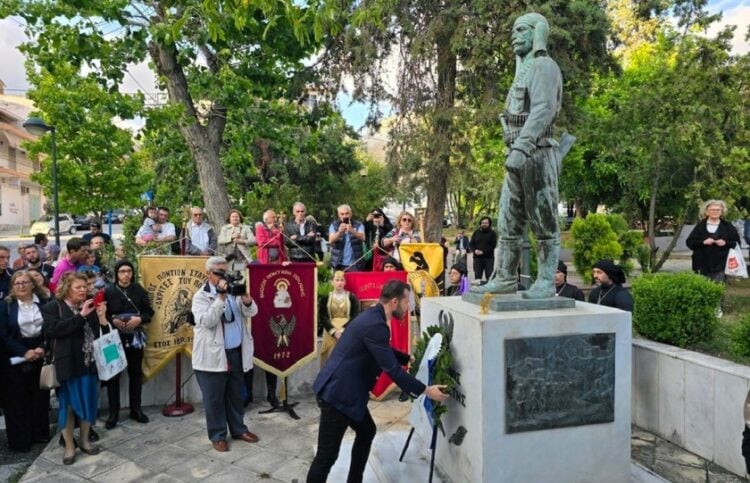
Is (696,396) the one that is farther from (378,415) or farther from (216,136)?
(216,136)

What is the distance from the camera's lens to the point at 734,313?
763 centimetres

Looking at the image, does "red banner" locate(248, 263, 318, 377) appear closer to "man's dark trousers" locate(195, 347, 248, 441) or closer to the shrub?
"man's dark trousers" locate(195, 347, 248, 441)

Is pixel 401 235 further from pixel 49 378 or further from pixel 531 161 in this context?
pixel 49 378

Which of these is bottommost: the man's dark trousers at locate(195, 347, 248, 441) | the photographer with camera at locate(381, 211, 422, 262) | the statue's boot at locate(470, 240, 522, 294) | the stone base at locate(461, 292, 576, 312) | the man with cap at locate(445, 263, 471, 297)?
the man's dark trousers at locate(195, 347, 248, 441)

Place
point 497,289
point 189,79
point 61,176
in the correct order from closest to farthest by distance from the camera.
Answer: point 497,289
point 189,79
point 61,176

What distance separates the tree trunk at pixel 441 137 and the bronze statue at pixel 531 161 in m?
8.65

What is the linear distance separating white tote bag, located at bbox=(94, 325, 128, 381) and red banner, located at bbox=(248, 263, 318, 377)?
1358 mm

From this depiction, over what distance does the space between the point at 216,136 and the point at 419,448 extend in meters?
7.43

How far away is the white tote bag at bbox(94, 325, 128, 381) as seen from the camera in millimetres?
5031

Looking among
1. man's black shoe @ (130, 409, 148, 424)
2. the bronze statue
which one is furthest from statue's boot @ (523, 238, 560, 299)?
man's black shoe @ (130, 409, 148, 424)

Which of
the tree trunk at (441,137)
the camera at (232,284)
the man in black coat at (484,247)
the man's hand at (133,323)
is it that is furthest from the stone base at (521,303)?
the tree trunk at (441,137)

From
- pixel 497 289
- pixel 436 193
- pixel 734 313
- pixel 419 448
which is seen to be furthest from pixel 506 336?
pixel 436 193

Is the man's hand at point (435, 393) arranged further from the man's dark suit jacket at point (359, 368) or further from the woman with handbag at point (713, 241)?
the woman with handbag at point (713, 241)

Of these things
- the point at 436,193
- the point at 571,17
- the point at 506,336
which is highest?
the point at 571,17
